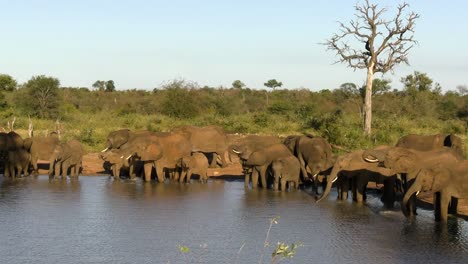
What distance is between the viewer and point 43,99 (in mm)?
45750

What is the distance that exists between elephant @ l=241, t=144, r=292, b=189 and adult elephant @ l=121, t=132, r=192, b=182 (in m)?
2.34

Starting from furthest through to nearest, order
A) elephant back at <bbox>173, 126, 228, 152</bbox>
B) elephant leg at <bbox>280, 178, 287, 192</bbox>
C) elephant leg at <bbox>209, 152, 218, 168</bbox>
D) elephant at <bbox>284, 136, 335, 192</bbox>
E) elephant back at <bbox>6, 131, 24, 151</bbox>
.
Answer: elephant leg at <bbox>209, 152, 218, 168</bbox>, elephant back at <bbox>173, 126, 228, 152</bbox>, elephant back at <bbox>6, 131, 24, 151</bbox>, elephant at <bbox>284, 136, 335, 192</bbox>, elephant leg at <bbox>280, 178, 287, 192</bbox>

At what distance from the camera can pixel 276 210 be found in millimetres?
15445

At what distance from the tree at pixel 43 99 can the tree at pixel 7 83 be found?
805 cm

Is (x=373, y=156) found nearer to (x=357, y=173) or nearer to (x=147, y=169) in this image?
(x=357, y=173)

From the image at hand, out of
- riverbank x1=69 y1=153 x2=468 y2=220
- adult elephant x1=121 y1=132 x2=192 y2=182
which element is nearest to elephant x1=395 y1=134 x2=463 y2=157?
riverbank x1=69 y1=153 x2=468 y2=220

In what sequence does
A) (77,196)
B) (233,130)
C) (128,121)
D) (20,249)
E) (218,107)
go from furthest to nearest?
(218,107)
(128,121)
(233,130)
(77,196)
(20,249)

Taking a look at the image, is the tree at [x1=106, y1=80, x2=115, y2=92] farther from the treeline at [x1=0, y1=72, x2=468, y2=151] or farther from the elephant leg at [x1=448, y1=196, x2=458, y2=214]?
the elephant leg at [x1=448, y1=196, x2=458, y2=214]

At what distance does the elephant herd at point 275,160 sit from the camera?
15.5 meters

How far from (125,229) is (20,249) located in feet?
7.29

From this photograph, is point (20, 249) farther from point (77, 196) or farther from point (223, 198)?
point (223, 198)

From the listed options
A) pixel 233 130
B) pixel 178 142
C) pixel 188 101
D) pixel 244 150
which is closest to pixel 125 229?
pixel 244 150

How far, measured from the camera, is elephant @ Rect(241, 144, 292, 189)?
18.8 meters

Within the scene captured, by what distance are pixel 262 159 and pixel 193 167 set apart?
2516 millimetres
